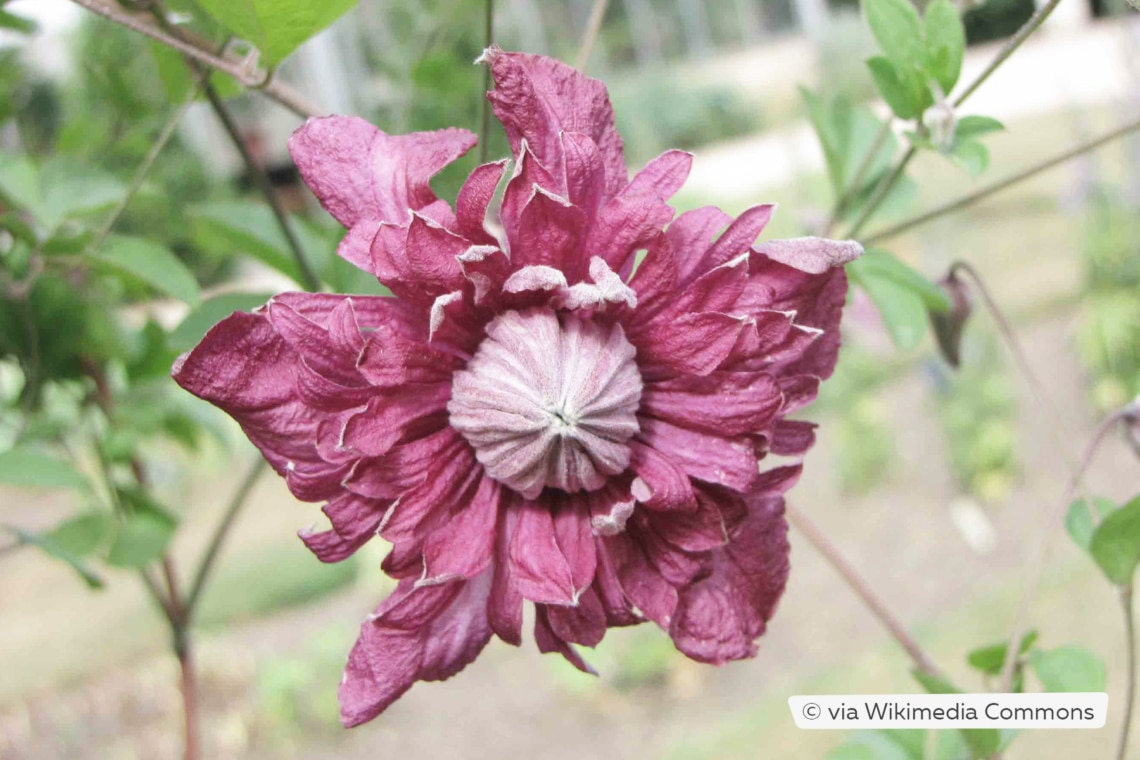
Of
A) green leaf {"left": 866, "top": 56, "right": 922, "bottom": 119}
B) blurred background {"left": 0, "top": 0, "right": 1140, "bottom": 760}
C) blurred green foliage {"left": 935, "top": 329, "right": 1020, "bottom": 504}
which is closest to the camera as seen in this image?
green leaf {"left": 866, "top": 56, "right": 922, "bottom": 119}

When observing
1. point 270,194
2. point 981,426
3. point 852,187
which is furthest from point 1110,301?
point 270,194

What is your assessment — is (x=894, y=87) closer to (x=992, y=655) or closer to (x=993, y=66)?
(x=993, y=66)

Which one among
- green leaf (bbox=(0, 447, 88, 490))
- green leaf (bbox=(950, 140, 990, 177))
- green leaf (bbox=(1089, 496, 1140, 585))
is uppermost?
green leaf (bbox=(950, 140, 990, 177))

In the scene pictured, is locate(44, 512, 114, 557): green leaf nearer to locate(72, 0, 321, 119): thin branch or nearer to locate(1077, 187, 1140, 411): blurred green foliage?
locate(72, 0, 321, 119): thin branch

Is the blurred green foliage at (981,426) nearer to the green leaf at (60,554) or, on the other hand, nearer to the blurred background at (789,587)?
the blurred background at (789,587)

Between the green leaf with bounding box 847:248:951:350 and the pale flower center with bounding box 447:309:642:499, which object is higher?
the pale flower center with bounding box 447:309:642:499

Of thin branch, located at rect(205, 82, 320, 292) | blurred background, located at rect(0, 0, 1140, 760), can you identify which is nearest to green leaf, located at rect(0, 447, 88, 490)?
thin branch, located at rect(205, 82, 320, 292)

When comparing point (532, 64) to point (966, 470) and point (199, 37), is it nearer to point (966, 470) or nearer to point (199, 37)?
point (199, 37)
